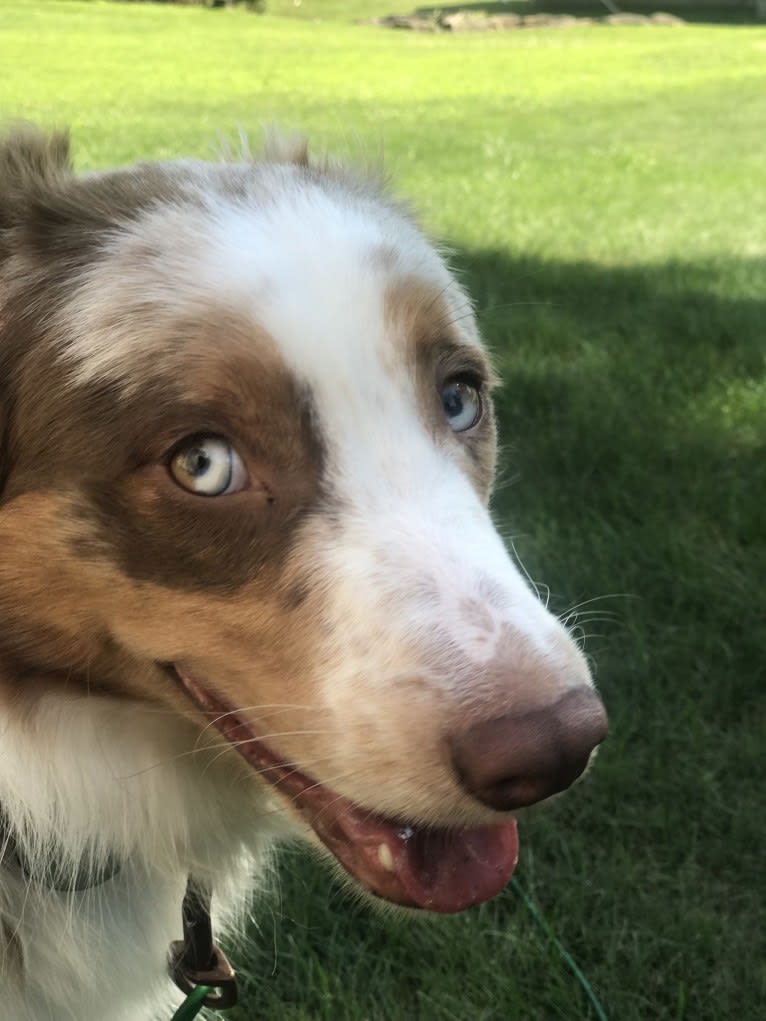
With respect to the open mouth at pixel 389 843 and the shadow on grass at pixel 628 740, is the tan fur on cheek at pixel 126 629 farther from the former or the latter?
the shadow on grass at pixel 628 740

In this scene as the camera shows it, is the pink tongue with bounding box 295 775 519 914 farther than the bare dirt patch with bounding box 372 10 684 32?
No

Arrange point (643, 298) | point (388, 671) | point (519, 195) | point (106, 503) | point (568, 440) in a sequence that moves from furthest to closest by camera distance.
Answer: point (519, 195), point (643, 298), point (568, 440), point (106, 503), point (388, 671)

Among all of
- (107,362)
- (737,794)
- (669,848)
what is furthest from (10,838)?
(737,794)

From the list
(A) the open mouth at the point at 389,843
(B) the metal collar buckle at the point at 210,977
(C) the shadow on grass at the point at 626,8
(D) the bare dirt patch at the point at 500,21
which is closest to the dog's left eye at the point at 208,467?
(A) the open mouth at the point at 389,843

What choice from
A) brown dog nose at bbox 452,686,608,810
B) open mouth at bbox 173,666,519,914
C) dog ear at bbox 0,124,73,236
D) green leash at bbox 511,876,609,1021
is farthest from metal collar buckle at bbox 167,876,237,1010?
dog ear at bbox 0,124,73,236

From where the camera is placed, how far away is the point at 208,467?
88.7 inches

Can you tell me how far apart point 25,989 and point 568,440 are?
428 cm

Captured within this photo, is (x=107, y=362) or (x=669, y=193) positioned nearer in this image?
(x=107, y=362)

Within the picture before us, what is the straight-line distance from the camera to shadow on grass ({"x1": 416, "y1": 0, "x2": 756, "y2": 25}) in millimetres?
33219

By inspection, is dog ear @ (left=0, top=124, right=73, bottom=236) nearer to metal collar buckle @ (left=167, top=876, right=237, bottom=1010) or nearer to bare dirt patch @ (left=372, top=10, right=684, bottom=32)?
metal collar buckle @ (left=167, top=876, right=237, bottom=1010)

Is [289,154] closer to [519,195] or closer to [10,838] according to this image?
[10,838]

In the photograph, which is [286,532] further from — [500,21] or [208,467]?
[500,21]

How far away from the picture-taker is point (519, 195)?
1170cm

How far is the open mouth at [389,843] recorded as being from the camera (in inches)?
86.1
